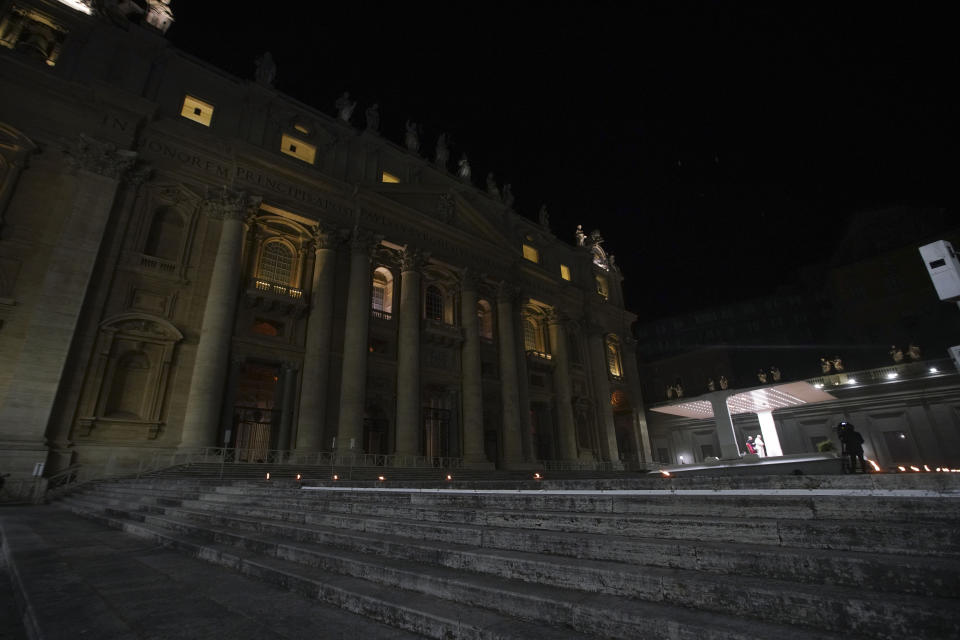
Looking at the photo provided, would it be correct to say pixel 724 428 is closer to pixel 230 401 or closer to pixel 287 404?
pixel 287 404

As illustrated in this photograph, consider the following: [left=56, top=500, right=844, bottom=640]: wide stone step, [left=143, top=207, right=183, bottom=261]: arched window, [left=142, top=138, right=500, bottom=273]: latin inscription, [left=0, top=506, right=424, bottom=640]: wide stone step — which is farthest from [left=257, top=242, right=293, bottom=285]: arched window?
[left=56, top=500, right=844, bottom=640]: wide stone step

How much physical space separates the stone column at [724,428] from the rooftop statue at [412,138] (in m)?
22.7

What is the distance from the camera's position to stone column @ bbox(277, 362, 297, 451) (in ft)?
59.3

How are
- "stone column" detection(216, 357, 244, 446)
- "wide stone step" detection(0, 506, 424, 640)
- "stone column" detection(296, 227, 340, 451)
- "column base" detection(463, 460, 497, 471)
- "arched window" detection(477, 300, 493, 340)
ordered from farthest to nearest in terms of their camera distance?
1. "arched window" detection(477, 300, 493, 340)
2. "column base" detection(463, 460, 497, 471)
3. "stone column" detection(296, 227, 340, 451)
4. "stone column" detection(216, 357, 244, 446)
5. "wide stone step" detection(0, 506, 424, 640)

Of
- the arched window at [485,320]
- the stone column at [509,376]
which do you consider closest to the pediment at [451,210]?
the stone column at [509,376]

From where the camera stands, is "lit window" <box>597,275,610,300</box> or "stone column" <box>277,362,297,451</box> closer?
"stone column" <box>277,362,297,451</box>

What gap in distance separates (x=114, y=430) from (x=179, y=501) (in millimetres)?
9424

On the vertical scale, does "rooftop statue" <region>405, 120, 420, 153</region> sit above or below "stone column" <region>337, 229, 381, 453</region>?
above

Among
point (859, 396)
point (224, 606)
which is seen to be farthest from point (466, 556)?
point (859, 396)

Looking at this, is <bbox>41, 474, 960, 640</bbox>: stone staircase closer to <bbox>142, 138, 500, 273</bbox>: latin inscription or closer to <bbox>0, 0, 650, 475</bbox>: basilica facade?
<bbox>0, 0, 650, 475</bbox>: basilica facade

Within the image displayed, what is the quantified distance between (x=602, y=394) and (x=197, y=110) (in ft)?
96.2

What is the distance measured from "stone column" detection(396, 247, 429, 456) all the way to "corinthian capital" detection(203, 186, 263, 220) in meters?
7.84

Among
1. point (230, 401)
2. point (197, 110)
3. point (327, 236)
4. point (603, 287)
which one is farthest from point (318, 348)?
point (603, 287)

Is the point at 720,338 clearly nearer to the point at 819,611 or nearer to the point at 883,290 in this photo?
the point at 883,290
